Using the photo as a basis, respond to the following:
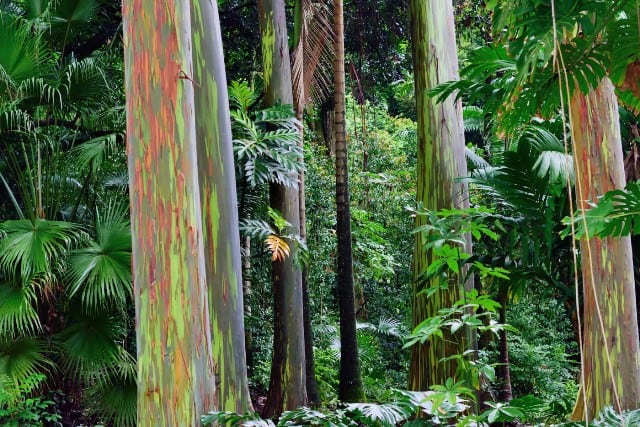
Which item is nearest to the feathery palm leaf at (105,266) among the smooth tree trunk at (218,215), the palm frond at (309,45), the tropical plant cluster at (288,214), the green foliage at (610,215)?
the tropical plant cluster at (288,214)

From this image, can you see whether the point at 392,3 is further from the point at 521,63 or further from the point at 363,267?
the point at 521,63

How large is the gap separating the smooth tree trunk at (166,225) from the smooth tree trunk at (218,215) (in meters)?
0.67

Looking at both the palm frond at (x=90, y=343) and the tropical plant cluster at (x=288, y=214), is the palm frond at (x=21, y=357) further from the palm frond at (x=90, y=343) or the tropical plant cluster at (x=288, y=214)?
the palm frond at (x=90, y=343)

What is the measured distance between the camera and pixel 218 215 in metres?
4.82

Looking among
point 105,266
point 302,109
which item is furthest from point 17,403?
→ point 302,109

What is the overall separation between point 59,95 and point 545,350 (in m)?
10.2

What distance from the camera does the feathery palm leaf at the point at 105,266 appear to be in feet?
20.1

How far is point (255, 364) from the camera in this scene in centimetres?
1163

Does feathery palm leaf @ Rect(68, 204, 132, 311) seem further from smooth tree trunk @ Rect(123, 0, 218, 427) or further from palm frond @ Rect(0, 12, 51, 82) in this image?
smooth tree trunk @ Rect(123, 0, 218, 427)

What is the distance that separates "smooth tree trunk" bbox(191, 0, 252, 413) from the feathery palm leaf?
5.34ft

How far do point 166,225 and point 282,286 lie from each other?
501 centimetres

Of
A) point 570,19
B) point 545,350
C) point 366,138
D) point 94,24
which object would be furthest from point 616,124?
point 366,138

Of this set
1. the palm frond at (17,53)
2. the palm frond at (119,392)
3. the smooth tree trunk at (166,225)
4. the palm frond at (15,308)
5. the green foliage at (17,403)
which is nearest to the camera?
the smooth tree trunk at (166,225)

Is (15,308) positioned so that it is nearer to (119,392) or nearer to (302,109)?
(119,392)
